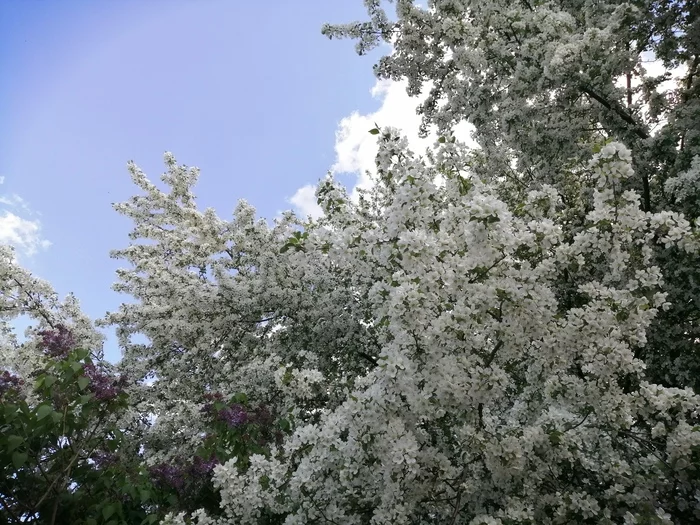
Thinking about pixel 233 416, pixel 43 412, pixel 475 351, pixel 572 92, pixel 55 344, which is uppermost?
pixel 572 92

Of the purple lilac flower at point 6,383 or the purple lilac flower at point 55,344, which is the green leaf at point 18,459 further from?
the purple lilac flower at point 55,344

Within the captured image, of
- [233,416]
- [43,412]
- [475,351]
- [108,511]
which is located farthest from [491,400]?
[233,416]

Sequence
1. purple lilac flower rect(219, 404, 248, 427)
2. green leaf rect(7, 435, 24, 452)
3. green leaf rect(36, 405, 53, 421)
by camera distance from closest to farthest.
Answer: green leaf rect(7, 435, 24, 452) < green leaf rect(36, 405, 53, 421) < purple lilac flower rect(219, 404, 248, 427)

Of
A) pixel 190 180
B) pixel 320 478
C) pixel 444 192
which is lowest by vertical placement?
pixel 320 478

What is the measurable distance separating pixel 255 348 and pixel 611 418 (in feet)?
21.2

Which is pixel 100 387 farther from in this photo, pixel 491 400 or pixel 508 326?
pixel 508 326

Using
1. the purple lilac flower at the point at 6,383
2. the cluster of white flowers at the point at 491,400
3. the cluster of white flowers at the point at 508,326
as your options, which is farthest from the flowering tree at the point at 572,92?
the purple lilac flower at the point at 6,383

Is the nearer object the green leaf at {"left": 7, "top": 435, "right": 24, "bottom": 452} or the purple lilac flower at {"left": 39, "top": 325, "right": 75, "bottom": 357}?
the green leaf at {"left": 7, "top": 435, "right": 24, "bottom": 452}

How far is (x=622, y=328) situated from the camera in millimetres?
3834

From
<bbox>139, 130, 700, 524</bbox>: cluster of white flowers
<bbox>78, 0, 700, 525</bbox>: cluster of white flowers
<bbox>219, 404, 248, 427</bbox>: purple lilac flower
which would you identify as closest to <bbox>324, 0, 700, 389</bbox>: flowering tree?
<bbox>78, 0, 700, 525</bbox>: cluster of white flowers

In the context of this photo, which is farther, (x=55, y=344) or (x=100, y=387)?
(x=55, y=344)

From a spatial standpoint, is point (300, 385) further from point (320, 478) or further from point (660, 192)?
point (660, 192)

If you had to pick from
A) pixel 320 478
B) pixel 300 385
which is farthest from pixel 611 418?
pixel 300 385

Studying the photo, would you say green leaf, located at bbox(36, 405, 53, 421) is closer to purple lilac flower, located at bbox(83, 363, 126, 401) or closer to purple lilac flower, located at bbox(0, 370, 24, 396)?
purple lilac flower, located at bbox(83, 363, 126, 401)
